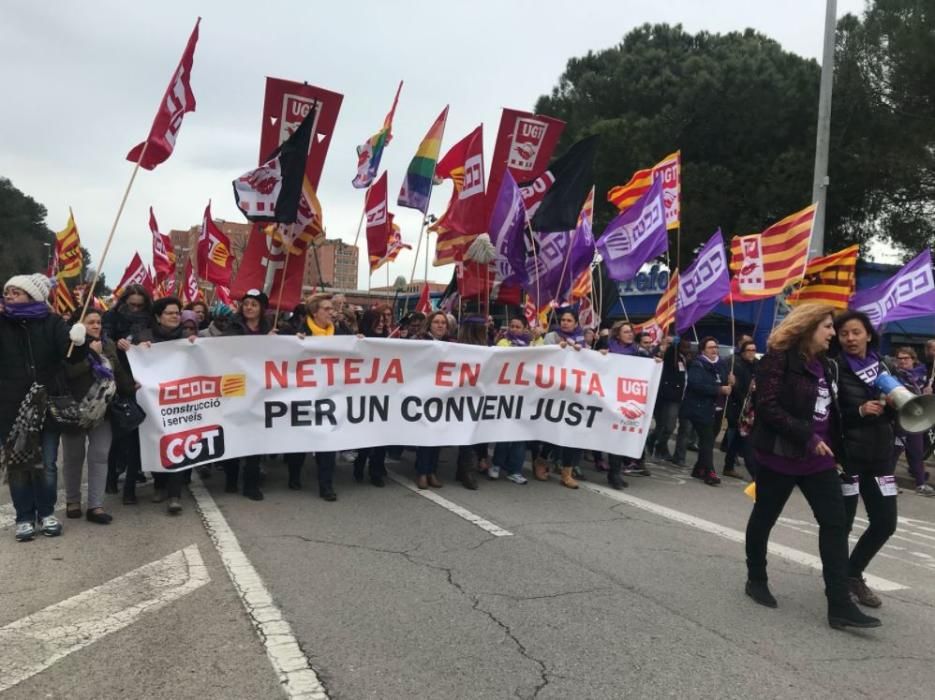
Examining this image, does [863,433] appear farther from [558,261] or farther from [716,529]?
[558,261]

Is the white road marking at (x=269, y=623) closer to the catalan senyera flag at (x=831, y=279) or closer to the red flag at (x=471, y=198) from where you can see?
the red flag at (x=471, y=198)

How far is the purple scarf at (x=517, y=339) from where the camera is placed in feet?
27.7

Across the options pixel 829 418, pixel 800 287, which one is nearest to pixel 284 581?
pixel 829 418

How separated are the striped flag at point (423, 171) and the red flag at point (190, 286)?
26.6ft

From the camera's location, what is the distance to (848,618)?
393 centimetres

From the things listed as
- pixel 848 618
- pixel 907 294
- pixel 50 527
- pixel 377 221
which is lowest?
pixel 50 527

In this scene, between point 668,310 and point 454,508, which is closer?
point 454,508

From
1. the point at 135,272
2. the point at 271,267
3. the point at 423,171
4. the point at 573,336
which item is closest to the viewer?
the point at 573,336

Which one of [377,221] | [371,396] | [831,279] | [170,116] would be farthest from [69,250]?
[831,279]

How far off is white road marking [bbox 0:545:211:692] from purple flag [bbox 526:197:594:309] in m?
5.95

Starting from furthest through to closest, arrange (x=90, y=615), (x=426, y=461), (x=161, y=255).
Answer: (x=161, y=255) → (x=426, y=461) → (x=90, y=615)

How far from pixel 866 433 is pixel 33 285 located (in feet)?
17.9

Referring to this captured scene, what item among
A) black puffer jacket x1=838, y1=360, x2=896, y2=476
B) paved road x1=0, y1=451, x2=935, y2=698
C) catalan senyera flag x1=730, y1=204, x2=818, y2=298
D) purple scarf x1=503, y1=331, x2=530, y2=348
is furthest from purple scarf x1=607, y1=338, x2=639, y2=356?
black puffer jacket x1=838, y1=360, x2=896, y2=476

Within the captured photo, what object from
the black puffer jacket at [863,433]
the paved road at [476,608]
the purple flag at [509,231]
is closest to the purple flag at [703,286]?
the purple flag at [509,231]
